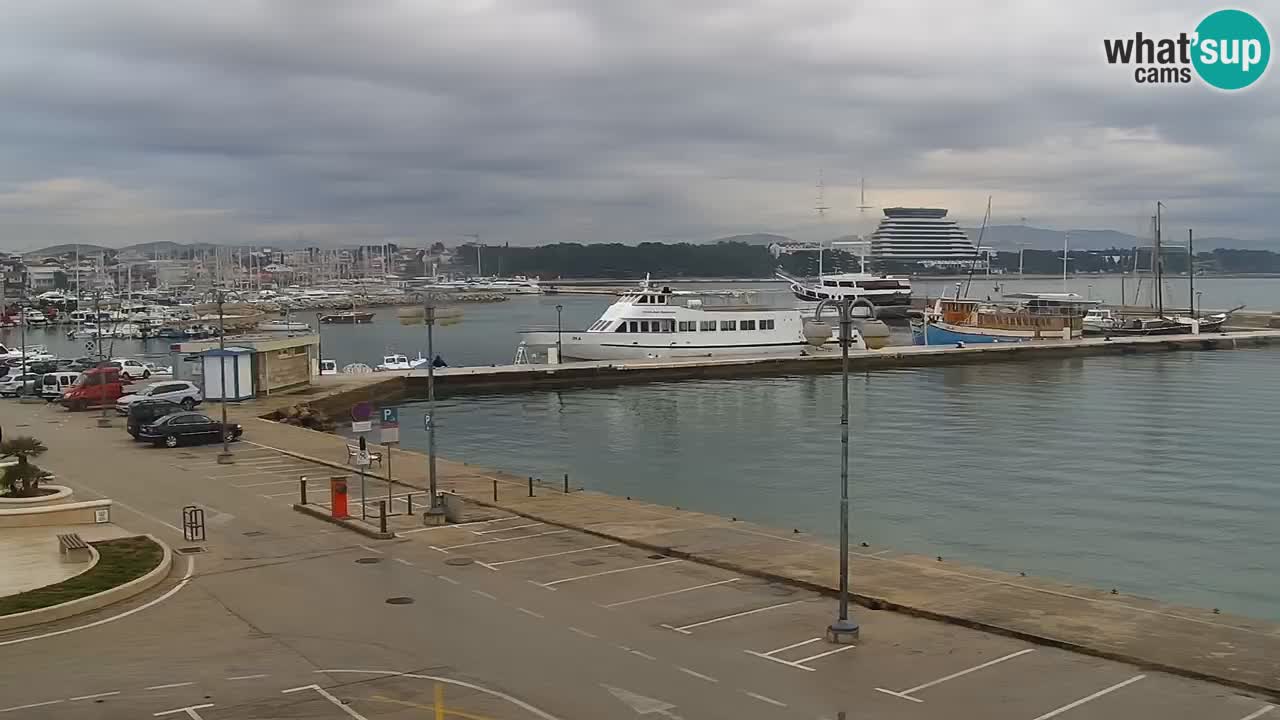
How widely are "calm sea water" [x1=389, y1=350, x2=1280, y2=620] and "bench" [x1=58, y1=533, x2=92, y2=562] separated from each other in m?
15.8

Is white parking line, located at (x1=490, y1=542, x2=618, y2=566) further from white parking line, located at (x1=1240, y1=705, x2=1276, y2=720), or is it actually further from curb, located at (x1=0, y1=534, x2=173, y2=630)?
white parking line, located at (x1=1240, y1=705, x2=1276, y2=720)

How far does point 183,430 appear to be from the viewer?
32031 mm

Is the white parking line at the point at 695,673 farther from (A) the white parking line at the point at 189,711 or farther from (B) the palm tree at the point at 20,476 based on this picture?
(B) the palm tree at the point at 20,476

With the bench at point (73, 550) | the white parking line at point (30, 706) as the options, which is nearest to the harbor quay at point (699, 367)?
the bench at point (73, 550)

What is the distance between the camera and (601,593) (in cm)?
1623

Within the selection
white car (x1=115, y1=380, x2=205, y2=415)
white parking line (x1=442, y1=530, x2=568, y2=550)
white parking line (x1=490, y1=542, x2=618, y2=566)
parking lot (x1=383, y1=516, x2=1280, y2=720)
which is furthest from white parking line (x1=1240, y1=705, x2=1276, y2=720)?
white car (x1=115, y1=380, x2=205, y2=415)

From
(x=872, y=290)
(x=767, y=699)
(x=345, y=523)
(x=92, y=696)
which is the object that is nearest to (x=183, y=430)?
(x=345, y=523)

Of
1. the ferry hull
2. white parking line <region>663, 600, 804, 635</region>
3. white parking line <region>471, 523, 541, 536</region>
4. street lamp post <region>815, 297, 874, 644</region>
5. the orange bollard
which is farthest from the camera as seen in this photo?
the ferry hull

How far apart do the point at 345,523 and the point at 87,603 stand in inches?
250

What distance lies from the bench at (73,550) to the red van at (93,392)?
987 inches

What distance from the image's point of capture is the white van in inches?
1768

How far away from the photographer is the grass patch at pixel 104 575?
48.6ft

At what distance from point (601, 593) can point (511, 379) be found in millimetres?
49934

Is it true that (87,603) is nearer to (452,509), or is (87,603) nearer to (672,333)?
(452,509)
